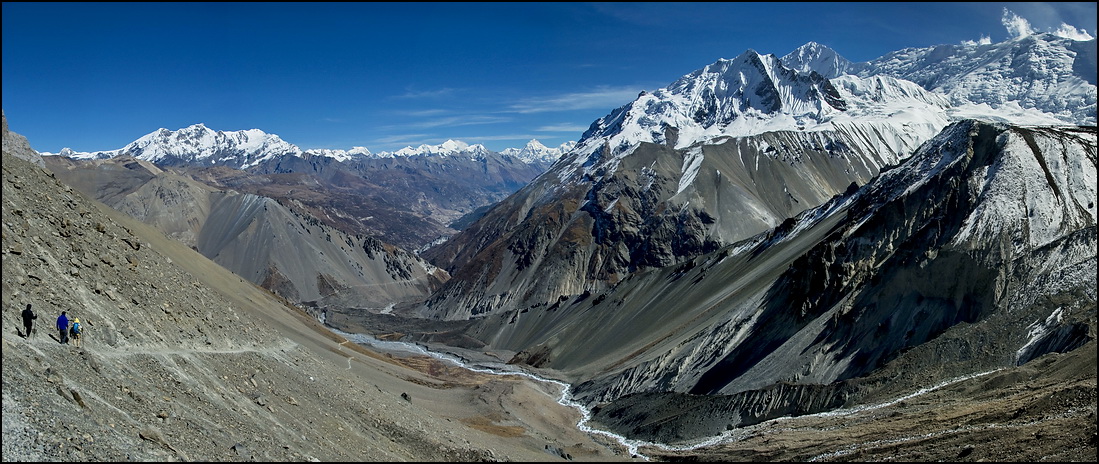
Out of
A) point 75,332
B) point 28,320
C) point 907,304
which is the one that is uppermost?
point 28,320

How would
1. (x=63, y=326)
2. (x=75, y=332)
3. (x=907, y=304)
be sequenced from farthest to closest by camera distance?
(x=907, y=304) < (x=75, y=332) < (x=63, y=326)

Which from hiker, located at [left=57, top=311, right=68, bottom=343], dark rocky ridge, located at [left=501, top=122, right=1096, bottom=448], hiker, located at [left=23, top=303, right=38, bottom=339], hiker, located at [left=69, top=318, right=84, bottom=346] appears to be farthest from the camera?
dark rocky ridge, located at [left=501, top=122, right=1096, bottom=448]

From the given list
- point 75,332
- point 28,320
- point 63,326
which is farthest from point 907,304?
point 28,320

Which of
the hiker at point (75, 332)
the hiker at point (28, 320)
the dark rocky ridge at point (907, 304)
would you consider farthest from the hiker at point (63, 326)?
the dark rocky ridge at point (907, 304)

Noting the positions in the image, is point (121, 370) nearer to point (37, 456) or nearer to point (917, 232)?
point (37, 456)

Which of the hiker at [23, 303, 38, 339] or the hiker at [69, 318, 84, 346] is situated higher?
the hiker at [23, 303, 38, 339]

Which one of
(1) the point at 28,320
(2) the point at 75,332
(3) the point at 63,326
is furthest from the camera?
(2) the point at 75,332

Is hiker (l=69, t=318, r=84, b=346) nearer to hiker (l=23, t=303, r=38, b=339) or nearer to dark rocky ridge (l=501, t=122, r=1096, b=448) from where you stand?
hiker (l=23, t=303, r=38, b=339)

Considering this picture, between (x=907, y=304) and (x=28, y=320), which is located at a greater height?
(x=28, y=320)

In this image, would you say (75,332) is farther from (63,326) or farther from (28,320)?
(28,320)

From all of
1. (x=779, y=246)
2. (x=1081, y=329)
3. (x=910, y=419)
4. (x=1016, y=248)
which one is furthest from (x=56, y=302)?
(x=779, y=246)

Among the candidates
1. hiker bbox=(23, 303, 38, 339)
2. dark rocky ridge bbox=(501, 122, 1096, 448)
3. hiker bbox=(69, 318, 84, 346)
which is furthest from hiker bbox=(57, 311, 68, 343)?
dark rocky ridge bbox=(501, 122, 1096, 448)
